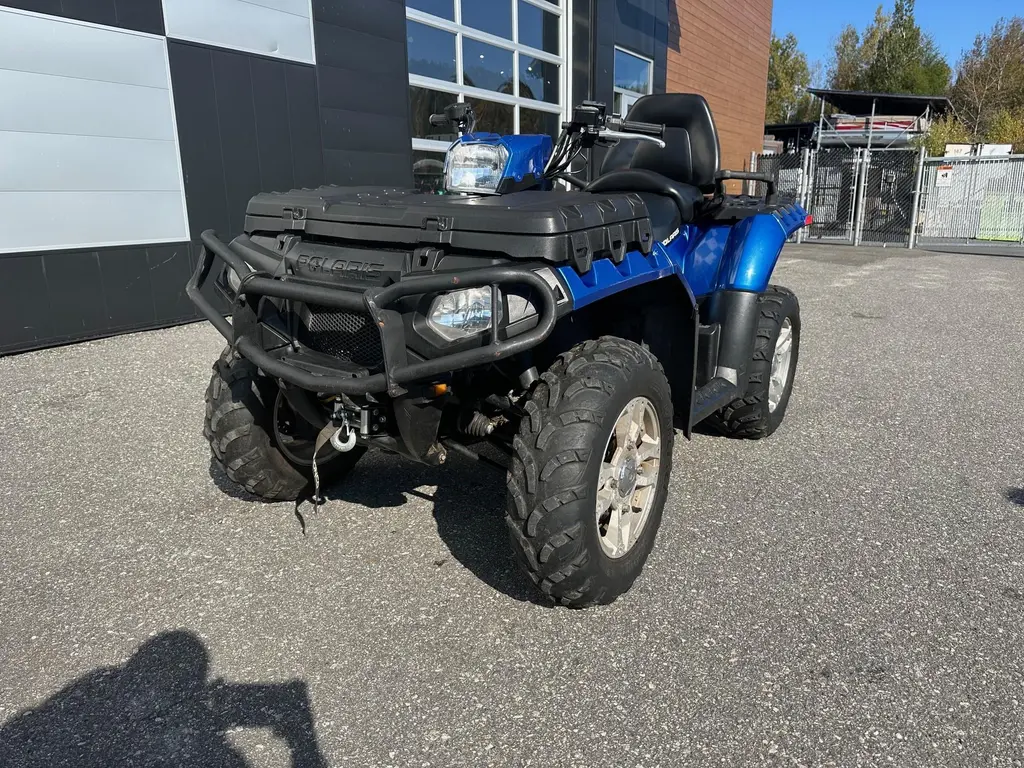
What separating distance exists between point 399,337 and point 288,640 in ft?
3.73

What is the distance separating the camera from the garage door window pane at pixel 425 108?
31.7 feet

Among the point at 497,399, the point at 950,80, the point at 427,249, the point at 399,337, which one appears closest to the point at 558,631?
the point at 497,399

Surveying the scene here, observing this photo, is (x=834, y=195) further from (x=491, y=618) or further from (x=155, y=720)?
(x=155, y=720)

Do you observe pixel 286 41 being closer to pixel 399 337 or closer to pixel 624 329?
pixel 624 329

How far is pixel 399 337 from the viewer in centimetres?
231

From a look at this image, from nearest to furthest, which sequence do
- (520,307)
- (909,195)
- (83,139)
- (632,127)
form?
(520,307) → (632,127) → (83,139) → (909,195)

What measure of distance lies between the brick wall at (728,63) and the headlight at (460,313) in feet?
49.6

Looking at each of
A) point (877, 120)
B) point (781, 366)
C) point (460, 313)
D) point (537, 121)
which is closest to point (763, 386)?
point (781, 366)

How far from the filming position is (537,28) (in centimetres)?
1208

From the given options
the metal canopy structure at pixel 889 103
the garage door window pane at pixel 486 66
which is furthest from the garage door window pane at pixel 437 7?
the metal canopy structure at pixel 889 103

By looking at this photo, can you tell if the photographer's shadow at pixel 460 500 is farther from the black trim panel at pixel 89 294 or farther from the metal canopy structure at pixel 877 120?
the metal canopy structure at pixel 877 120

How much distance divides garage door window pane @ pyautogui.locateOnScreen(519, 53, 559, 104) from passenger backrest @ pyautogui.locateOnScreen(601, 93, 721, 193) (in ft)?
27.3

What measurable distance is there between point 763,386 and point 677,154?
129 centimetres

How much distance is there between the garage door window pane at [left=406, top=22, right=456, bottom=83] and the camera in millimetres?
9625
